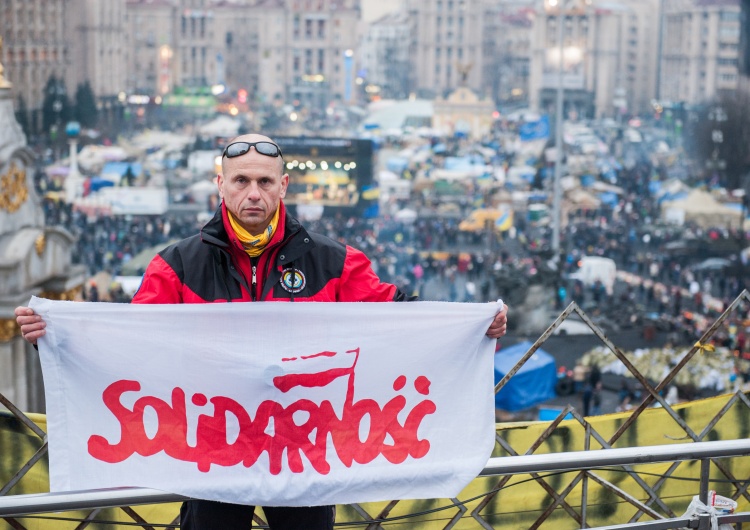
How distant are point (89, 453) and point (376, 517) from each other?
0.98 m

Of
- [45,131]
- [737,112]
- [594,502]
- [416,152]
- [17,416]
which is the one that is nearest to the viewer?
[17,416]

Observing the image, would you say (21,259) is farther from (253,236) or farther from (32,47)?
(32,47)

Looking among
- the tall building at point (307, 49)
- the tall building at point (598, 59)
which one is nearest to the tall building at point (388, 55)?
the tall building at point (307, 49)

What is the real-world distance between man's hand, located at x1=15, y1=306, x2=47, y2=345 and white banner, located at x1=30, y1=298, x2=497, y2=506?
24mm

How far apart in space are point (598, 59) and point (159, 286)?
9067 centimetres

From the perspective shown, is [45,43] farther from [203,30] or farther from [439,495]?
[439,495]

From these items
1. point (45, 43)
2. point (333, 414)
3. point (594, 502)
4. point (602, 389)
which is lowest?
point (602, 389)

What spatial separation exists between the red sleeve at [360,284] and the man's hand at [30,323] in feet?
2.47

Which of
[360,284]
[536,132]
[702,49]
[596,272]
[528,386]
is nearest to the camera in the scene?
[360,284]

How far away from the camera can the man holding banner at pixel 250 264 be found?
277 cm

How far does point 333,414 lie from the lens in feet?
9.85

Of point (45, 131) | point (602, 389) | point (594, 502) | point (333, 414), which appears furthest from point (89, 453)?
point (45, 131)

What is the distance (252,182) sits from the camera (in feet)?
9.07

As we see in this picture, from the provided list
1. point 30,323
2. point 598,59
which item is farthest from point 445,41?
point 30,323
